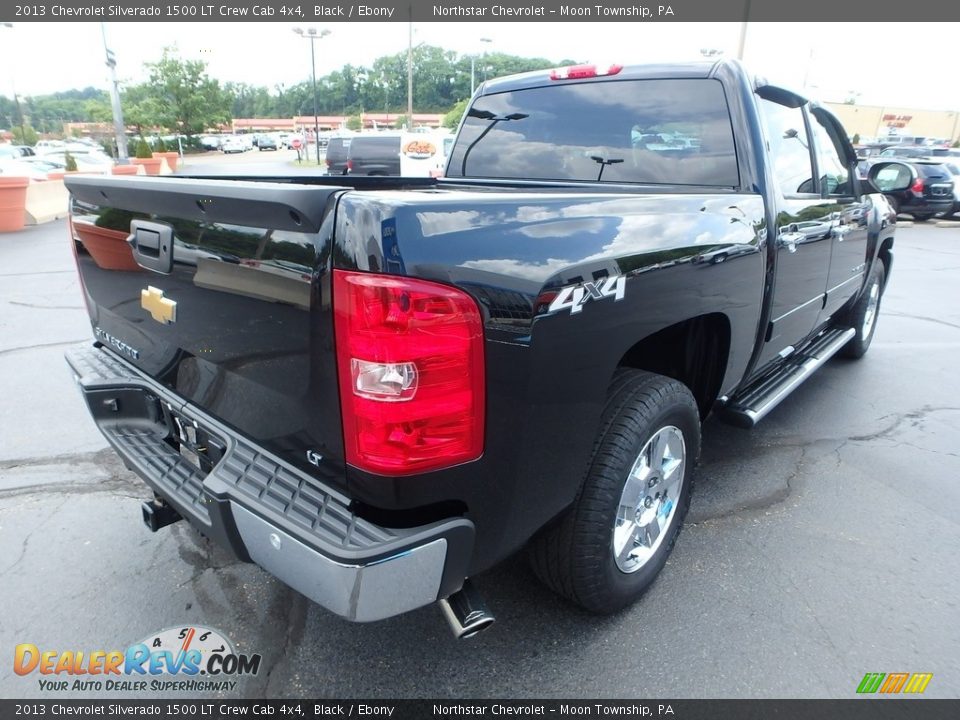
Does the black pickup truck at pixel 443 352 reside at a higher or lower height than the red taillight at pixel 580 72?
lower

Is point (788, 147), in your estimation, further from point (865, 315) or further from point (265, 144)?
point (265, 144)

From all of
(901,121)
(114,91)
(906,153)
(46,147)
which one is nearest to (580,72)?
(114,91)

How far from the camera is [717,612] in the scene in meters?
2.47

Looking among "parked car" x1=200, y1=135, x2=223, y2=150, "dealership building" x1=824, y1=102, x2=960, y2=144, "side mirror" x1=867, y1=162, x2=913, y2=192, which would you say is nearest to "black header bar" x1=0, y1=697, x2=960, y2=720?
"side mirror" x1=867, y1=162, x2=913, y2=192

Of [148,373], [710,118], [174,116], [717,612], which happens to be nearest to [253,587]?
[148,373]

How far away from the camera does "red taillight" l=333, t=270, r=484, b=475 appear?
150cm

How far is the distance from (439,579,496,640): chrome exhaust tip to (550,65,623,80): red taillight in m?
2.69

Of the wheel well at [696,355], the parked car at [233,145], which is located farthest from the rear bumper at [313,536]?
the parked car at [233,145]

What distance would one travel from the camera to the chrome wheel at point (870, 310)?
5.40 meters

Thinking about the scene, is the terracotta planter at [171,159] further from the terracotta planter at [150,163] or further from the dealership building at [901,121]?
the dealership building at [901,121]

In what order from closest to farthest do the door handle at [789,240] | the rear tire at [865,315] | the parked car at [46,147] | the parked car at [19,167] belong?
the door handle at [789,240] < the rear tire at [865,315] < the parked car at [19,167] < the parked car at [46,147]

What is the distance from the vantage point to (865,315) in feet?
17.7

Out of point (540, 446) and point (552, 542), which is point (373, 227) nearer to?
point (540, 446)

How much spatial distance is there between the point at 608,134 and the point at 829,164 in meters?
1.69
